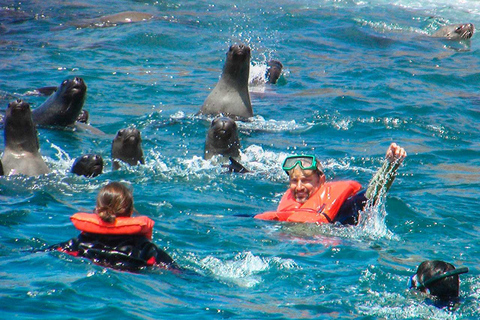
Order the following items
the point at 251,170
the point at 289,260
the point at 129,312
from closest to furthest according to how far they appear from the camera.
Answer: the point at 129,312 < the point at 289,260 < the point at 251,170

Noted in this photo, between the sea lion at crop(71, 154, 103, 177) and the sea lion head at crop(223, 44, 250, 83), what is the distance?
373cm

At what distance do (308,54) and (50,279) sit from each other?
12.7 metres

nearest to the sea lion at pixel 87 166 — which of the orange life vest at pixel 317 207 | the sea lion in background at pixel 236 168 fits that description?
the sea lion in background at pixel 236 168

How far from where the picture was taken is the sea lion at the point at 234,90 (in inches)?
461

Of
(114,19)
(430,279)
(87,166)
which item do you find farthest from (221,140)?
(114,19)

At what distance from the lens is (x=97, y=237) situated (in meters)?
5.44

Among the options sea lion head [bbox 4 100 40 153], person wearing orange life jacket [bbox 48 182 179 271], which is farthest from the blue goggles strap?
sea lion head [bbox 4 100 40 153]

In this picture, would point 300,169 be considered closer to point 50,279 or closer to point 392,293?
point 392,293

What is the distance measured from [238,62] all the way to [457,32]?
9.01 metres

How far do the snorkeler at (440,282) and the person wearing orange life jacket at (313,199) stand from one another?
164 cm

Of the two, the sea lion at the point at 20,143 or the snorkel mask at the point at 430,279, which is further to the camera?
the sea lion at the point at 20,143

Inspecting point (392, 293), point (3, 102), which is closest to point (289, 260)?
point (392, 293)

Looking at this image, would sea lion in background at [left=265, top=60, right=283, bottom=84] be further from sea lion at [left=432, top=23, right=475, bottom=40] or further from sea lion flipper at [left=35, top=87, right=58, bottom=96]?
sea lion at [left=432, top=23, right=475, bottom=40]

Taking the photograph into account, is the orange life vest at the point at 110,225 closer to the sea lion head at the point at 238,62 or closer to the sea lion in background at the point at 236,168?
the sea lion in background at the point at 236,168
